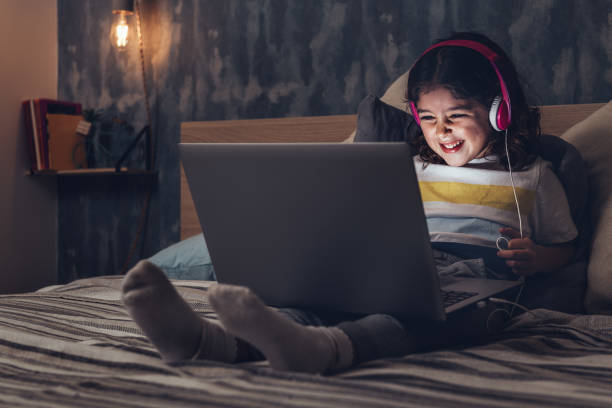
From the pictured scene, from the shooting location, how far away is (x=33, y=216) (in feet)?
8.80

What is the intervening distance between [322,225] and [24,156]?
2184 mm

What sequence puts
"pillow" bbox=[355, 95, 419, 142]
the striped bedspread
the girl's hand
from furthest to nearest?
"pillow" bbox=[355, 95, 419, 142] < the girl's hand < the striped bedspread

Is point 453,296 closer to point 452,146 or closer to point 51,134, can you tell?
point 452,146

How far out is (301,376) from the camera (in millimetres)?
717

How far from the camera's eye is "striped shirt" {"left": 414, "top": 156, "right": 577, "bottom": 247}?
47.1 inches

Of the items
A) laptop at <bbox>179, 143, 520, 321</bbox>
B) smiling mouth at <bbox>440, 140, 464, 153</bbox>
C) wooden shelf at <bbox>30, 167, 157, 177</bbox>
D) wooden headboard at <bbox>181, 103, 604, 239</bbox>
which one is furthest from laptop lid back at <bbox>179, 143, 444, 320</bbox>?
wooden shelf at <bbox>30, 167, 157, 177</bbox>

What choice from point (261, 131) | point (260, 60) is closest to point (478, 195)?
point (261, 131)

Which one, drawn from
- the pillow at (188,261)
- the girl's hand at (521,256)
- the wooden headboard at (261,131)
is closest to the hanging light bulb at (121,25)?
the wooden headboard at (261,131)

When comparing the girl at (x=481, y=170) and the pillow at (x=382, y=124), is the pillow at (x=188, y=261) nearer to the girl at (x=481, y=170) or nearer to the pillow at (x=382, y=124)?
the pillow at (x=382, y=124)

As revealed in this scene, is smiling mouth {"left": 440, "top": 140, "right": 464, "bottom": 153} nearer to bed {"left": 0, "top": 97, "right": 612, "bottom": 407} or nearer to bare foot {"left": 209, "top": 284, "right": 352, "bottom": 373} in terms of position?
bed {"left": 0, "top": 97, "right": 612, "bottom": 407}

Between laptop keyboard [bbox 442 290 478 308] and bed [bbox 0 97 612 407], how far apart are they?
0.23ft

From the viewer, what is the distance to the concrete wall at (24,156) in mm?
2561

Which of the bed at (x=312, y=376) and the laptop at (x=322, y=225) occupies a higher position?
the laptop at (x=322, y=225)

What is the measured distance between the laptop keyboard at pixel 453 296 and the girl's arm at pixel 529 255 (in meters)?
0.19
